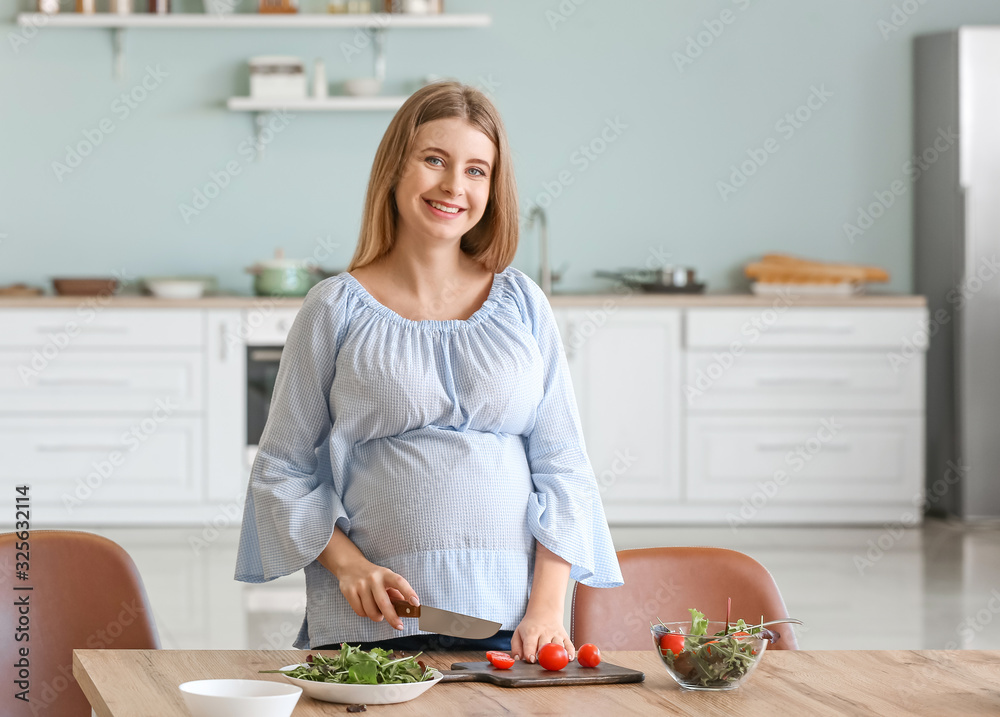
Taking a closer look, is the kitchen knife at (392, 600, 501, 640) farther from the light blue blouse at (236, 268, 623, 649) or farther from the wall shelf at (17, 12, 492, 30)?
the wall shelf at (17, 12, 492, 30)

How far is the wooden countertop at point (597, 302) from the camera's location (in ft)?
14.6

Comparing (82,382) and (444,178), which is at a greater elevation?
(444,178)

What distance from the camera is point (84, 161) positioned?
5.01 metres

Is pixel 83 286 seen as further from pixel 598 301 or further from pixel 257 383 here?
pixel 598 301

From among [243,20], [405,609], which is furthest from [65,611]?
[243,20]

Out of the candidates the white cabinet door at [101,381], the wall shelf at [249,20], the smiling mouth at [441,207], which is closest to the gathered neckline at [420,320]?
the smiling mouth at [441,207]

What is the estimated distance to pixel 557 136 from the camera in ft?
16.8

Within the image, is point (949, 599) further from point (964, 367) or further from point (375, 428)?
point (375, 428)

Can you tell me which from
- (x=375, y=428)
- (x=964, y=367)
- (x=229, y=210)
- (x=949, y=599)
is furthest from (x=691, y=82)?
(x=375, y=428)

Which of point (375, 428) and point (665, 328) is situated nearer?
point (375, 428)

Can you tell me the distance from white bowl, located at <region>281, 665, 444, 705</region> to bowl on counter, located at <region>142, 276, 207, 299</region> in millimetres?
3719

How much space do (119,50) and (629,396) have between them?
2642 mm

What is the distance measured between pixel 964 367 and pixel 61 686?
163 inches

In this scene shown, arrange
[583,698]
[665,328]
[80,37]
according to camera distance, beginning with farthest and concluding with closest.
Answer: [80,37], [665,328], [583,698]
